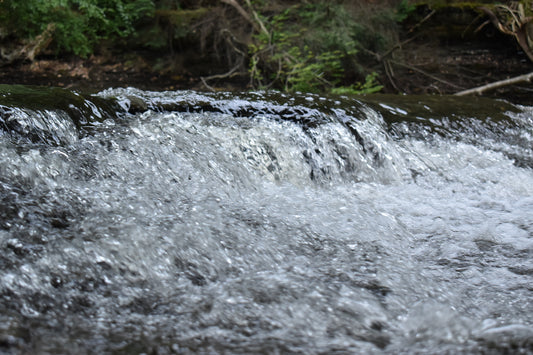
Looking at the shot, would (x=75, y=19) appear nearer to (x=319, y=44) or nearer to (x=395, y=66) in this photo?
(x=319, y=44)

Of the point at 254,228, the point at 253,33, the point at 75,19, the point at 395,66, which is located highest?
the point at 254,228

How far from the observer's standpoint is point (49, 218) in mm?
2199

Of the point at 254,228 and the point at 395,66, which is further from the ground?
the point at 254,228

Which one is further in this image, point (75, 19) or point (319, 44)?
point (75, 19)

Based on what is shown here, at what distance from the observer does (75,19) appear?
964 centimetres

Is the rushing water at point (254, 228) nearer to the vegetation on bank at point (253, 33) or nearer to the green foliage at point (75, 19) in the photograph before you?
the vegetation on bank at point (253, 33)

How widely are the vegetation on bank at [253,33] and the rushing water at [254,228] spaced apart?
3768 mm

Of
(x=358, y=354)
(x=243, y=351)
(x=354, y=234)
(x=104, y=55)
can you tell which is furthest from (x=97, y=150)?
(x=104, y=55)

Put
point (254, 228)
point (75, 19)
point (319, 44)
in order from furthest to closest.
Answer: point (75, 19)
point (319, 44)
point (254, 228)

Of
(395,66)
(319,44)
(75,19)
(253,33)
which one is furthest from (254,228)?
(75,19)

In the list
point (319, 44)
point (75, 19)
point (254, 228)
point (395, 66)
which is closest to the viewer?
point (254, 228)

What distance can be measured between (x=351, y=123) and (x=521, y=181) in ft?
4.77

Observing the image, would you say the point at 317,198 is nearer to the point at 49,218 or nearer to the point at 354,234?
the point at 354,234

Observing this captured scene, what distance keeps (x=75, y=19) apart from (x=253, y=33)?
3.58 m
